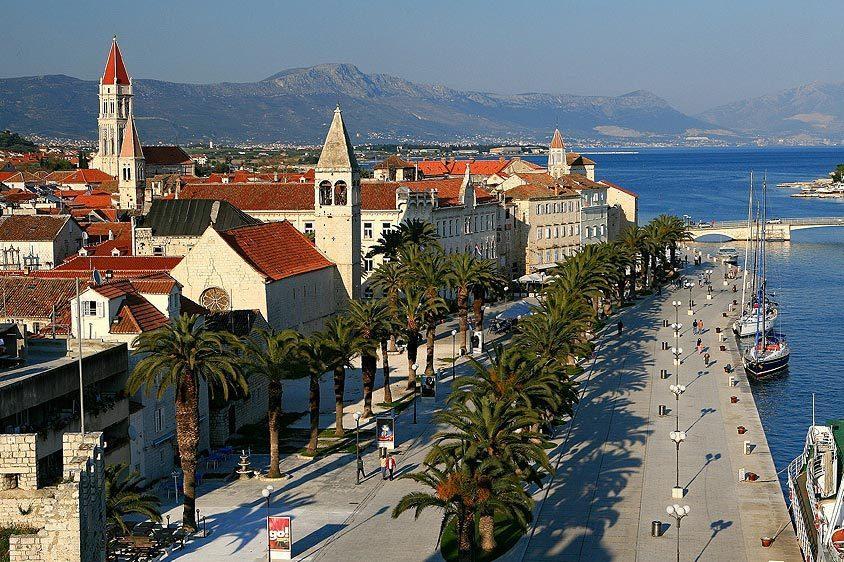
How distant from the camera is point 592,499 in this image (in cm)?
4769

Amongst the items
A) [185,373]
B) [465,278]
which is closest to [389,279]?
[465,278]

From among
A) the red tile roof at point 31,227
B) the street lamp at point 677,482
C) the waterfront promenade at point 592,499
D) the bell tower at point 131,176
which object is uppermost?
the bell tower at point 131,176

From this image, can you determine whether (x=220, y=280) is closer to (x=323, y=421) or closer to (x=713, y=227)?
(x=323, y=421)

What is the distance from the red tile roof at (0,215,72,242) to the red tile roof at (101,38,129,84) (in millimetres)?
99609

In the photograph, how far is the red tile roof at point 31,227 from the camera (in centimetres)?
9506

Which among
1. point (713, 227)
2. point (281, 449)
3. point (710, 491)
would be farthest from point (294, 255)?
point (713, 227)

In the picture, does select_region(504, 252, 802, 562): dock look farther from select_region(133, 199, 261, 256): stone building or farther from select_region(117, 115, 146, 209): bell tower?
select_region(117, 115, 146, 209): bell tower

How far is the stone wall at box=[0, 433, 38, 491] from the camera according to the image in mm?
28453

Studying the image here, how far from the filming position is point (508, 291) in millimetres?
109000

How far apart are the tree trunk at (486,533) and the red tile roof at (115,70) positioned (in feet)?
535

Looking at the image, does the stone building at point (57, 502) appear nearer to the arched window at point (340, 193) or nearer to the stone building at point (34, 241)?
the arched window at point (340, 193)

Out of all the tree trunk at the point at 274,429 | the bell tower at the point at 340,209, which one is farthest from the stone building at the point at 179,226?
the tree trunk at the point at 274,429

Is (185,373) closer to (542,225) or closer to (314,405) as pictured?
(314,405)

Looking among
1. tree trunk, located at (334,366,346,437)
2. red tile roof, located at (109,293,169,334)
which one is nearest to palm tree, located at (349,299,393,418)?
tree trunk, located at (334,366,346,437)
